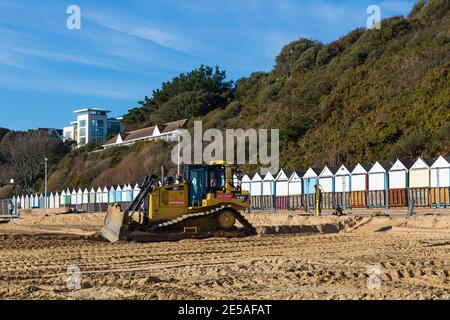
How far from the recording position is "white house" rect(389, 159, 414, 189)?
105 ft

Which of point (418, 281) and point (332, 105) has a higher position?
point (332, 105)

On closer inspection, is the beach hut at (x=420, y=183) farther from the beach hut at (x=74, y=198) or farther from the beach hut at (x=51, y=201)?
the beach hut at (x=51, y=201)

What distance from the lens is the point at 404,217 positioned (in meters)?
25.1

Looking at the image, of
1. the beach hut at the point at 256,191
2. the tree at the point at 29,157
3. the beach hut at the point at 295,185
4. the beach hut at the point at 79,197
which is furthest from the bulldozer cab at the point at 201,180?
the tree at the point at 29,157

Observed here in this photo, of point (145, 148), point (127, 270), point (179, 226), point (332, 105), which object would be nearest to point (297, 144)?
point (332, 105)

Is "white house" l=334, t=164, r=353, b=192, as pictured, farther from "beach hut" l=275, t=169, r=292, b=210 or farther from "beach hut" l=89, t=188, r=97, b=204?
"beach hut" l=89, t=188, r=97, b=204

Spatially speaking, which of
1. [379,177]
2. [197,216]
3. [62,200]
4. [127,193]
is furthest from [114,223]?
[62,200]

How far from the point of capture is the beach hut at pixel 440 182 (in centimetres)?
2955

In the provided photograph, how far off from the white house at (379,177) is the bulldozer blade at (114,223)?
17516 mm

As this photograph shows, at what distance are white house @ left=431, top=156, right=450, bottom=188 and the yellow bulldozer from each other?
12.1 m

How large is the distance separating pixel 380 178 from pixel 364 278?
969 inches

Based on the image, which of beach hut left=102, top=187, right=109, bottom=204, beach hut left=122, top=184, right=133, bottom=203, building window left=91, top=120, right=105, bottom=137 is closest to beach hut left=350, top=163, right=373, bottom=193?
beach hut left=122, top=184, right=133, bottom=203

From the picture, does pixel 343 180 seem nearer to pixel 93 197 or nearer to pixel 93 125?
pixel 93 197
